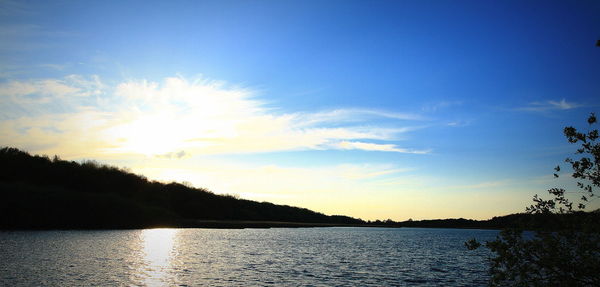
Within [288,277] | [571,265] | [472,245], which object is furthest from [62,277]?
[571,265]

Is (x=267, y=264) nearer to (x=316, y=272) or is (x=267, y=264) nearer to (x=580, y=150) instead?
(x=316, y=272)

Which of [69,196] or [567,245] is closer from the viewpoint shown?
[567,245]

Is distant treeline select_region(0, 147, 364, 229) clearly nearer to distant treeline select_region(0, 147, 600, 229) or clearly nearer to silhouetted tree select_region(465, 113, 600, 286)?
distant treeline select_region(0, 147, 600, 229)

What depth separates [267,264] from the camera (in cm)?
6022

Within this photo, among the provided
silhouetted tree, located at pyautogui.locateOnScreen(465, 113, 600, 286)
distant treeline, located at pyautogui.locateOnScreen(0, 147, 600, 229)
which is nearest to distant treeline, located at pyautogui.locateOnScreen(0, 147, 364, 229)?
distant treeline, located at pyautogui.locateOnScreen(0, 147, 600, 229)

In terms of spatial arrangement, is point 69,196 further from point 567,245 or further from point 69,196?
point 567,245

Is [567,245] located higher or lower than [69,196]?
lower

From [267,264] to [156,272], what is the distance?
17551mm

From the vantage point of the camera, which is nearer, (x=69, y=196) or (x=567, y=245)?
(x=567, y=245)

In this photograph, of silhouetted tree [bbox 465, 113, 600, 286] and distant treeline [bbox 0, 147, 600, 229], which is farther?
distant treeline [bbox 0, 147, 600, 229]

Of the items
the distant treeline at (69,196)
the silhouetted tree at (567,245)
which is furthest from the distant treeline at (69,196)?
the silhouetted tree at (567,245)

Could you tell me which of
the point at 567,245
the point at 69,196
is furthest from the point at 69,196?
the point at 567,245

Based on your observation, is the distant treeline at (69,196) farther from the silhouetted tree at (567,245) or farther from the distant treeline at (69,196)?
the silhouetted tree at (567,245)

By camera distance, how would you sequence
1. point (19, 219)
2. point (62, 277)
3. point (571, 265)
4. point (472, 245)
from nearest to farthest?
point (571, 265) < point (472, 245) < point (62, 277) < point (19, 219)
